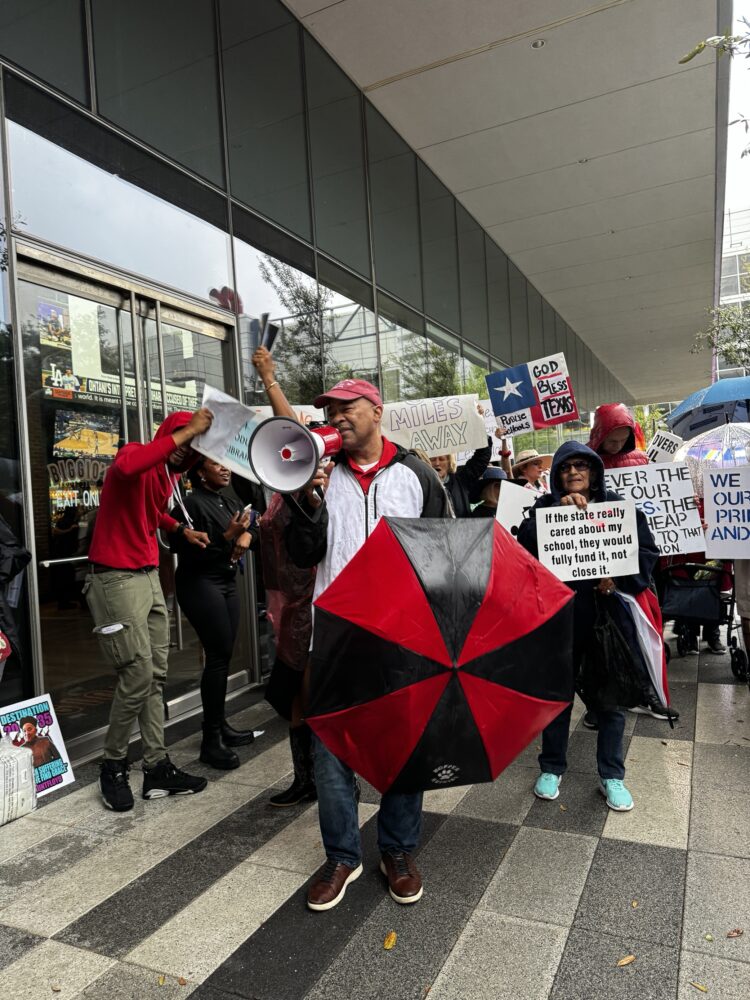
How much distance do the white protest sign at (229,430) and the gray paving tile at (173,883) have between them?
176 cm

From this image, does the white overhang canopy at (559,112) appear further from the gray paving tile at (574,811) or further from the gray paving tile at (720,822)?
the gray paving tile at (720,822)

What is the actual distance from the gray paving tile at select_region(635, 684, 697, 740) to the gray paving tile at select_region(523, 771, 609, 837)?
3.17 ft

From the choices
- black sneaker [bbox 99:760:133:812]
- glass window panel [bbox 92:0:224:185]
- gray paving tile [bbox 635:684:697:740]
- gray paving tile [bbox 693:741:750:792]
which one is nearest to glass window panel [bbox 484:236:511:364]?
glass window panel [bbox 92:0:224:185]

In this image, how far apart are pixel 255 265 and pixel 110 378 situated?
224 cm

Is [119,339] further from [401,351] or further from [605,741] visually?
[401,351]

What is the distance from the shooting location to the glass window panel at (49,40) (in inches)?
173

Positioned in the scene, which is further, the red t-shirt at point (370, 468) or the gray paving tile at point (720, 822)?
the gray paving tile at point (720, 822)

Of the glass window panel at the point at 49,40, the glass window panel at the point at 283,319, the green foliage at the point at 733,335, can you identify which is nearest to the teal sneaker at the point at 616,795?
the glass window panel at the point at 283,319

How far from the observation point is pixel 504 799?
3.69 m

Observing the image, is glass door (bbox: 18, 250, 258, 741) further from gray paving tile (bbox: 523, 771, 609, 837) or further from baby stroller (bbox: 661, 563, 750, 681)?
baby stroller (bbox: 661, 563, 750, 681)

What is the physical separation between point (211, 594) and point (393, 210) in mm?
7184

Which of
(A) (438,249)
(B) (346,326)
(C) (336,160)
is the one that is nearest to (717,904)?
(B) (346,326)

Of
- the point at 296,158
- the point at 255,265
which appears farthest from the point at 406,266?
the point at 255,265

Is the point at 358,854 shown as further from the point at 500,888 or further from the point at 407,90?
the point at 407,90
